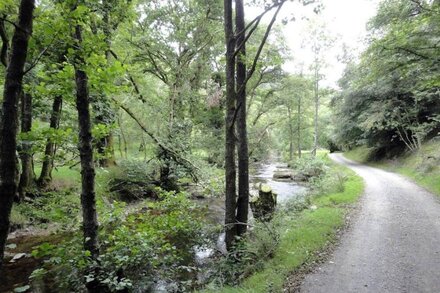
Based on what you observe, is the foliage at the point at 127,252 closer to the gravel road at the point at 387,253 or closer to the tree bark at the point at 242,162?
the tree bark at the point at 242,162

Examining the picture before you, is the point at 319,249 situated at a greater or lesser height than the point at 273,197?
lesser

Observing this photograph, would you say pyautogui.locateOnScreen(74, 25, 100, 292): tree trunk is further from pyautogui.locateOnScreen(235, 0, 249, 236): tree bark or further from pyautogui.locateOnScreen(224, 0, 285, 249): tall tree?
pyautogui.locateOnScreen(235, 0, 249, 236): tree bark

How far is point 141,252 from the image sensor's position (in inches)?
191

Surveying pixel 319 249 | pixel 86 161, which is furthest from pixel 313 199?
pixel 86 161

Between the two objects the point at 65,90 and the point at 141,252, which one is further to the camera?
the point at 141,252

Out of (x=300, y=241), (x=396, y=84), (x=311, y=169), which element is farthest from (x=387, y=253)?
(x=396, y=84)

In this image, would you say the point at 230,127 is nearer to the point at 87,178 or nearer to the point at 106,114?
the point at 87,178

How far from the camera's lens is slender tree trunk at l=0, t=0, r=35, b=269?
2.32 metres

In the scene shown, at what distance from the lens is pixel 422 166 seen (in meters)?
15.9

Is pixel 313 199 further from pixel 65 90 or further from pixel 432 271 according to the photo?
pixel 65 90

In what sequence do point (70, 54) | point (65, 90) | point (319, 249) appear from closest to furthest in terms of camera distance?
point (70, 54) < point (65, 90) < point (319, 249)

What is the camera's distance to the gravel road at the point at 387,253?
526 centimetres

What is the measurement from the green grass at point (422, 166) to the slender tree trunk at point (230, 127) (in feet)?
31.1

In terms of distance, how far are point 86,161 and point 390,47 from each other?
30.4 ft
